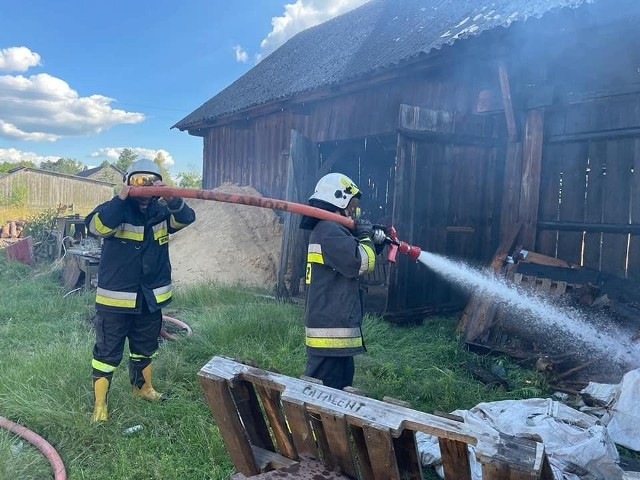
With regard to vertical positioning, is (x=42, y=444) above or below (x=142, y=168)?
below

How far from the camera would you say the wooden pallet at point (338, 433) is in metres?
1.58

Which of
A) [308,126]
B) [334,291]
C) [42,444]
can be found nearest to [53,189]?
[308,126]

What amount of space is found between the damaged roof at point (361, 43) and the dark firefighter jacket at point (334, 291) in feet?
11.9

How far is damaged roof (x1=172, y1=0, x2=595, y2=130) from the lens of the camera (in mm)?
6227

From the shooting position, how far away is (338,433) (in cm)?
189

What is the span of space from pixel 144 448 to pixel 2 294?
21.7 ft

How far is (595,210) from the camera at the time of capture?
17.5ft

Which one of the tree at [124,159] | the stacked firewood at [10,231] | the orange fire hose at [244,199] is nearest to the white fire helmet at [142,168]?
the orange fire hose at [244,199]

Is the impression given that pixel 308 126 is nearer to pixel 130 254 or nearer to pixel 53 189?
pixel 130 254

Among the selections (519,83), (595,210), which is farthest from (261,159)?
(595,210)

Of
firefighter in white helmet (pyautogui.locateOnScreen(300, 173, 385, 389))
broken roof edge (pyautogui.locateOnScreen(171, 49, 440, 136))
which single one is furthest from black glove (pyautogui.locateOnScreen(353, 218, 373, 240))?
broken roof edge (pyautogui.locateOnScreen(171, 49, 440, 136))

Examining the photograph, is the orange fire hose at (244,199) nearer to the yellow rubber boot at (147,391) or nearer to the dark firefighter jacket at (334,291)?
the dark firefighter jacket at (334,291)

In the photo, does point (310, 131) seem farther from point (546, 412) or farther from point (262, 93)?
point (546, 412)

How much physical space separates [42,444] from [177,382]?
4.01 ft
